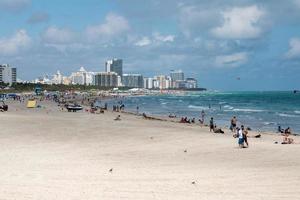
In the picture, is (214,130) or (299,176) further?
(214,130)

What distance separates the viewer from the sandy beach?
504 inches

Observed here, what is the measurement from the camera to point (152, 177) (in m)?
15.1

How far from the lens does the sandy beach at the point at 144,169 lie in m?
12.8

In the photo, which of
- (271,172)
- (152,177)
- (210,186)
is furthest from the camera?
(271,172)

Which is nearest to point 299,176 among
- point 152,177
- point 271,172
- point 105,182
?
point 271,172

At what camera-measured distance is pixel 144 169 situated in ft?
54.7

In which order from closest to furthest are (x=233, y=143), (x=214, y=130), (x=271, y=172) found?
(x=271, y=172) < (x=233, y=143) < (x=214, y=130)

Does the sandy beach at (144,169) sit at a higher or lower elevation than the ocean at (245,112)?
higher

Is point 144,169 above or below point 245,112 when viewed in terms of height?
above

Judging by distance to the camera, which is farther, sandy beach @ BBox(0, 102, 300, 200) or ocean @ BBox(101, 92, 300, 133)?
ocean @ BBox(101, 92, 300, 133)

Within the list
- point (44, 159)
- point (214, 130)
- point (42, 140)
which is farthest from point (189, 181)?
point (214, 130)

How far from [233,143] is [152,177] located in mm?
11510

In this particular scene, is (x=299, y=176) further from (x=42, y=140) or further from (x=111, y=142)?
(x=42, y=140)

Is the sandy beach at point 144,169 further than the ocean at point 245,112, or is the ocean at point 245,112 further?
the ocean at point 245,112
